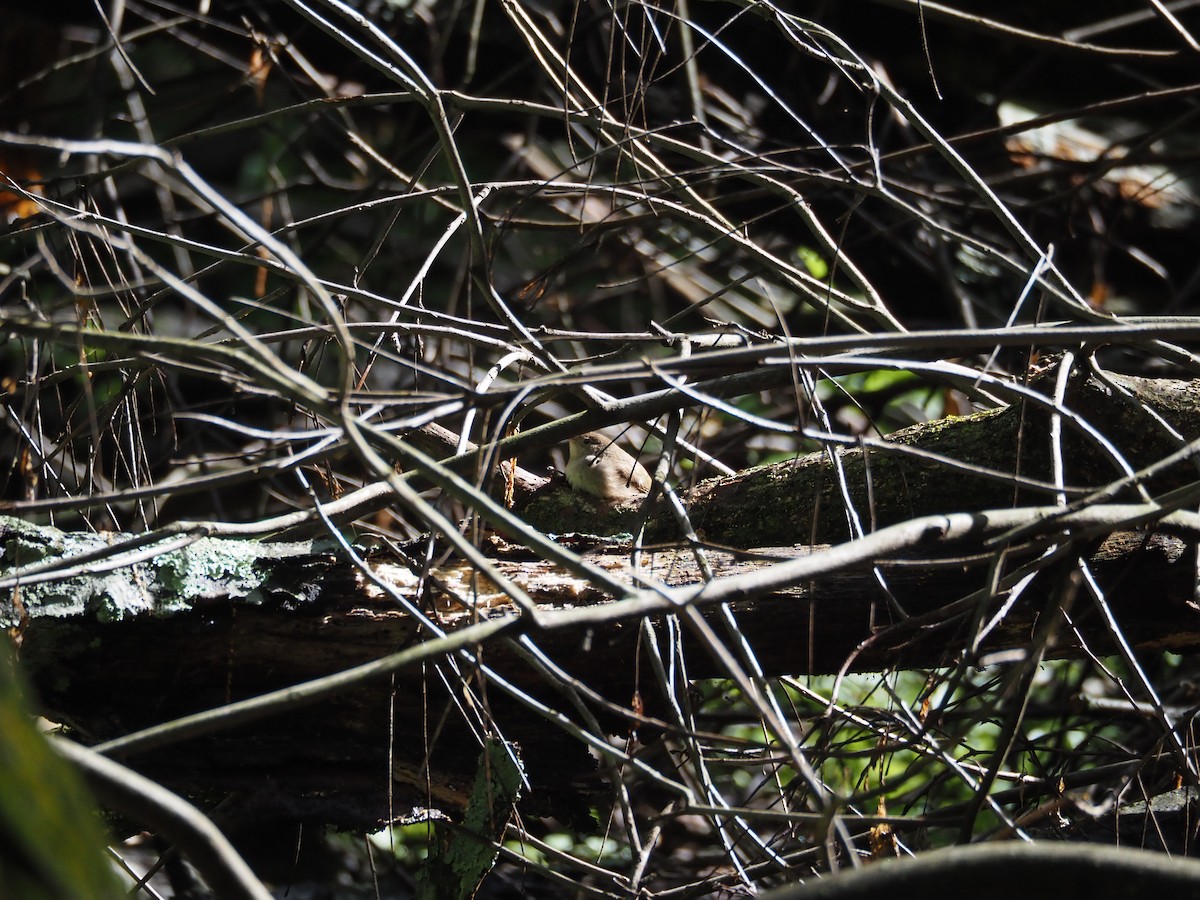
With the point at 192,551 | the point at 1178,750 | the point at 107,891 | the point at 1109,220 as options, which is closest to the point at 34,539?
the point at 192,551

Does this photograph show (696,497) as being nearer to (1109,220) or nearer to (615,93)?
(615,93)

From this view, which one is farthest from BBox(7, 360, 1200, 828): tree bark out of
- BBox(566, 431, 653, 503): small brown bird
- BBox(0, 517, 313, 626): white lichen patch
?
BBox(566, 431, 653, 503): small brown bird

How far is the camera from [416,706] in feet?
5.96

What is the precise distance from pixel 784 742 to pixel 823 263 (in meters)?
3.51

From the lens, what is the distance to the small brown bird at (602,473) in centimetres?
236

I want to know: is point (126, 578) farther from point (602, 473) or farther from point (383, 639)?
point (602, 473)

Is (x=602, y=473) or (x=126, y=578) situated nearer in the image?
(x=126, y=578)

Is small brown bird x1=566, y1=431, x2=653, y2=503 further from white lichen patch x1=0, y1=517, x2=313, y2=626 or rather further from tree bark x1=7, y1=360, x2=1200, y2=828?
white lichen patch x1=0, y1=517, x2=313, y2=626

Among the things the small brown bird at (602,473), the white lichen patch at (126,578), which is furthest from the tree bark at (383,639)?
the small brown bird at (602,473)

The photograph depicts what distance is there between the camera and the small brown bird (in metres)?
2.36

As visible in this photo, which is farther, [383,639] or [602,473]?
[602,473]

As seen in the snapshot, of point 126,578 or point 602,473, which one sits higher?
point 126,578

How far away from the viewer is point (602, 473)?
2.42 metres

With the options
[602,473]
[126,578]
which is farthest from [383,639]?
[602,473]
